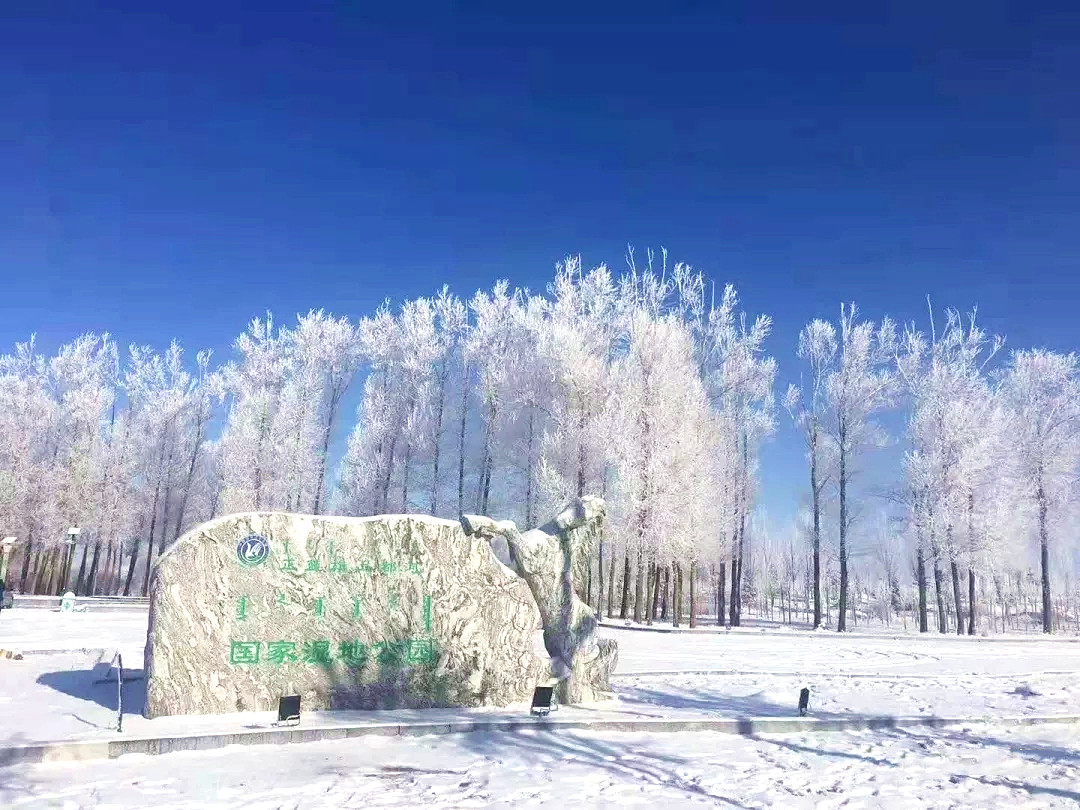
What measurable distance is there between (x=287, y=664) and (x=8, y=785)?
303 cm

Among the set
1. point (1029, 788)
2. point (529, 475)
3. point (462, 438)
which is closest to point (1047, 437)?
point (529, 475)

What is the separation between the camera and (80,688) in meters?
9.58

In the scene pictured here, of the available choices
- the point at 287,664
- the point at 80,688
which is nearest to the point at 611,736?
the point at 287,664

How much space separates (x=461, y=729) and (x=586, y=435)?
54.9 ft

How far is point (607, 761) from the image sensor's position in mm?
7082

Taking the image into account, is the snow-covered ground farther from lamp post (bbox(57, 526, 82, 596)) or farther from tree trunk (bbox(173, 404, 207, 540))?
tree trunk (bbox(173, 404, 207, 540))

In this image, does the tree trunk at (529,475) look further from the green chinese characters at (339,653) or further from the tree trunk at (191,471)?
the tree trunk at (191,471)

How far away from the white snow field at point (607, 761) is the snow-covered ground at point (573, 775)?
2cm

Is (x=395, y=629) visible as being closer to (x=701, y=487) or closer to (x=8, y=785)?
(x=8, y=785)

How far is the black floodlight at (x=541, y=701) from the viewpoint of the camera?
877cm

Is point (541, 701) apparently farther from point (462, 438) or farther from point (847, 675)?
point (462, 438)

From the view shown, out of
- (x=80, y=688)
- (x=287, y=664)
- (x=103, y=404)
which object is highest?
(x=103, y=404)

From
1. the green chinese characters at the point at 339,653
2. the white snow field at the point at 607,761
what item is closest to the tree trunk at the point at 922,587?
the white snow field at the point at 607,761

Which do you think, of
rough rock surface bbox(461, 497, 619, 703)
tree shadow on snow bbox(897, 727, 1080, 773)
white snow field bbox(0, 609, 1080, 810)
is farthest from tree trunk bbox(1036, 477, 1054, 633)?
rough rock surface bbox(461, 497, 619, 703)
